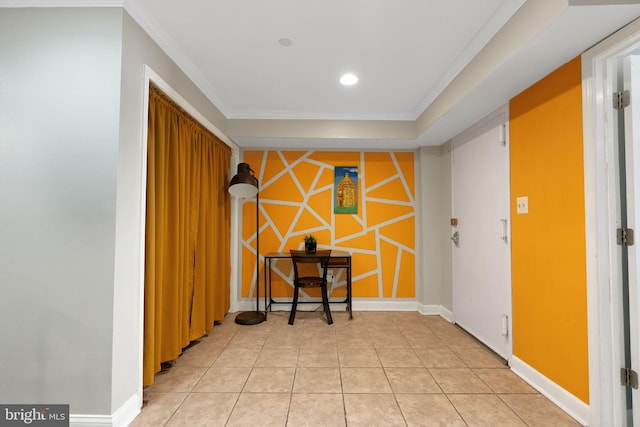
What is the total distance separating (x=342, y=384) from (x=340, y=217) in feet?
7.13

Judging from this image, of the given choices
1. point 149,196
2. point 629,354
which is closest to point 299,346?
point 149,196

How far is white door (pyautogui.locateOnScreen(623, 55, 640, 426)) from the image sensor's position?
1.48 meters

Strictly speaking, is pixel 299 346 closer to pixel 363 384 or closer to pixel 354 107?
pixel 363 384

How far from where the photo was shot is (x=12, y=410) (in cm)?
152

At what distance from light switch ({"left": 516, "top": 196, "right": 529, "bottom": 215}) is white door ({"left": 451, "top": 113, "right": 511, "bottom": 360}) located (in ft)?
0.46

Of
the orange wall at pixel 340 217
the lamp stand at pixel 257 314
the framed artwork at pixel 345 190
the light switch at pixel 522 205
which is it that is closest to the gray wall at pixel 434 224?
the orange wall at pixel 340 217

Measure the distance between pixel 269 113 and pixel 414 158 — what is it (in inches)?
80.6

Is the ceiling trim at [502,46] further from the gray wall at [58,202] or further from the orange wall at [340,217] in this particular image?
the gray wall at [58,202]

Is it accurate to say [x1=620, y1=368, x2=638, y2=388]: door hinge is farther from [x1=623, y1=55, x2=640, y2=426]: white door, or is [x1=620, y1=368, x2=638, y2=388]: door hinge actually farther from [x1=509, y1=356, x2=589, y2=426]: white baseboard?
[x1=509, y1=356, x2=589, y2=426]: white baseboard

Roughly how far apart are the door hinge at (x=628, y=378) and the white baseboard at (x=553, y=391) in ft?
0.84

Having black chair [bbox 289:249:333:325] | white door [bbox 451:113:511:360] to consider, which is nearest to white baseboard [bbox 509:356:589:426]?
white door [bbox 451:113:511:360]

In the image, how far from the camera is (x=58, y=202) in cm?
155

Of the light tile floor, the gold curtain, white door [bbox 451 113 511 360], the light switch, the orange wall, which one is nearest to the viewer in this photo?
the light tile floor

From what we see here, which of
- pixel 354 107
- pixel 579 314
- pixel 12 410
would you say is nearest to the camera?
pixel 12 410
